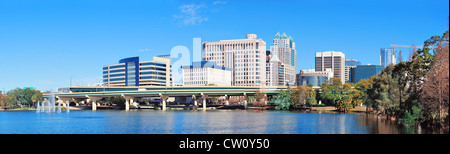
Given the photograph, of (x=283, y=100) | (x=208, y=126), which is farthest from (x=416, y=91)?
(x=283, y=100)

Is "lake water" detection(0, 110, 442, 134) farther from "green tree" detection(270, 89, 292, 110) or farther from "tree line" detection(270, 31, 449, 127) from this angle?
"green tree" detection(270, 89, 292, 110)

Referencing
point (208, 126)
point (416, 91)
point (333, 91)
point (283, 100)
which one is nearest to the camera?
point (416, 91)

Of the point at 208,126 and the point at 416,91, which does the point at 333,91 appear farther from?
the point at 208,126

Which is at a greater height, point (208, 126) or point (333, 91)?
point (333, 91)

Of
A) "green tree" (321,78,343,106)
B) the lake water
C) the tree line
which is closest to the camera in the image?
the tree line

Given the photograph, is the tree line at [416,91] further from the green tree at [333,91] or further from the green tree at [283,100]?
the green tree at [283,100]

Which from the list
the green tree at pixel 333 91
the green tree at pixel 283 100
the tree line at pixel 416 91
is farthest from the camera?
the green tree at pixel 283 100

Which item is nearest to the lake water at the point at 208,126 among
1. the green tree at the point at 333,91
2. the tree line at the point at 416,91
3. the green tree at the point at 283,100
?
the tree line at the point at 416,91

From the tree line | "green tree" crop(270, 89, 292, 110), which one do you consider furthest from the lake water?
"green tree" crop(270, 89, 292, 110)

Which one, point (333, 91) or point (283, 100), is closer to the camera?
point (333, 91)

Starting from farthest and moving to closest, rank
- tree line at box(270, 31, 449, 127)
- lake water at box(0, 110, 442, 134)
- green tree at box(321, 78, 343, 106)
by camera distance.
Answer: green tree at box(321, 78, 343, 106) < lake water at box(0, 110, 442, 134) < tree line at box(270, 31, 449, 127)

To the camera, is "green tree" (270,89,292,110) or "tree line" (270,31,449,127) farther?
"green tree" (270,89,292,110)
